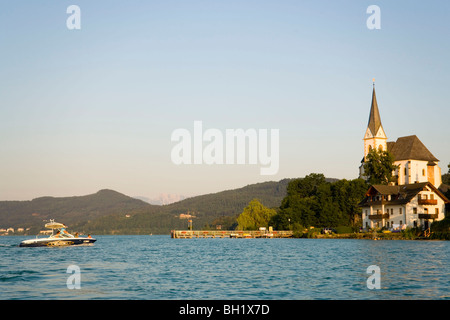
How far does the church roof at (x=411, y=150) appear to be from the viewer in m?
151

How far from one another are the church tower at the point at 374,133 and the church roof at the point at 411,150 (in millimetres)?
6775

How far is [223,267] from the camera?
40.7m

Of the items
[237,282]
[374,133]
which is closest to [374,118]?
[374,133]

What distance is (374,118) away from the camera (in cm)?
16762

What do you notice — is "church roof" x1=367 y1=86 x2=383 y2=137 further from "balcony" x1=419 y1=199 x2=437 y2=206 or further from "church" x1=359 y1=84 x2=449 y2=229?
"balcony" x1=419 y1=199 x2=437 y2=206

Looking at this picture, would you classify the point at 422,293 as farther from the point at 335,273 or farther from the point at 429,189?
the point at 429,189

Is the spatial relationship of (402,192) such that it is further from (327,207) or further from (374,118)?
(374,118)

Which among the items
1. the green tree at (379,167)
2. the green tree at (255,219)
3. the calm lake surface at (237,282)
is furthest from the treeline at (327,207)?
the calm lake surface at (237,282)

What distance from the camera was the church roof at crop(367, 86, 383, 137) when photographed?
544 ft

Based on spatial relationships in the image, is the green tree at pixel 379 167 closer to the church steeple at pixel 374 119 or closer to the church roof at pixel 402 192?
the church roof at pixel 402 192

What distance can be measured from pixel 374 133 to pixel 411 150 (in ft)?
54.2

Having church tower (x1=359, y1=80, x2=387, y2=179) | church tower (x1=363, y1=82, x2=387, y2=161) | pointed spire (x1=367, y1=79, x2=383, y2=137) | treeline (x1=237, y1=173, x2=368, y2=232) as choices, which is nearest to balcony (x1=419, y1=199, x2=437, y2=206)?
treeline (x1=237, y1=173, x2=368, y2=232)

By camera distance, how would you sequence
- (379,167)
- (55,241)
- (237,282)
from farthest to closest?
(379,167) → (55,241) → (237,282)
